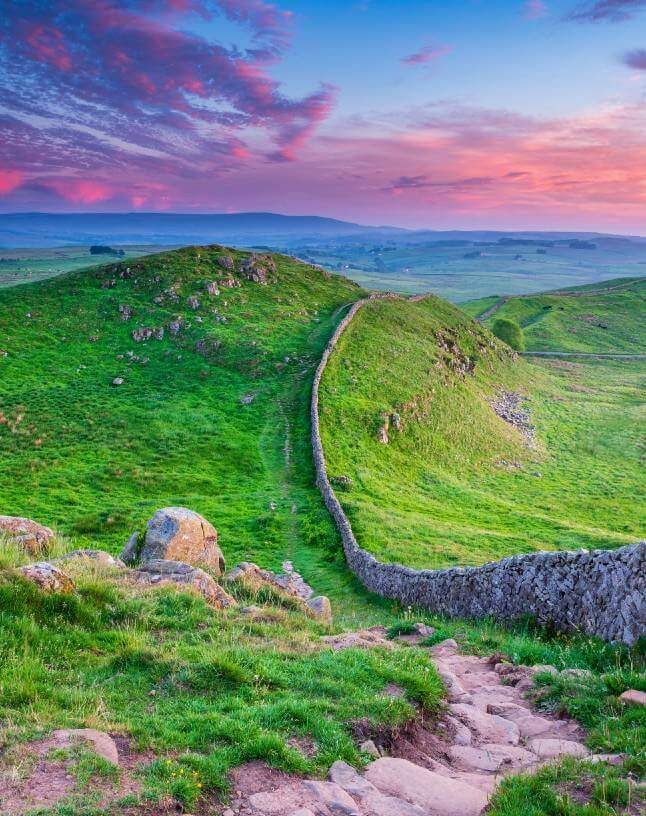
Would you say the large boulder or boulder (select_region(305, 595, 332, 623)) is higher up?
the large boulder

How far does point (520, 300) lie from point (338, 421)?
117310 millimetres

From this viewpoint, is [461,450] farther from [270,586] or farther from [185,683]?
[185,683]

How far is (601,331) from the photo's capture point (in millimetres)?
120312

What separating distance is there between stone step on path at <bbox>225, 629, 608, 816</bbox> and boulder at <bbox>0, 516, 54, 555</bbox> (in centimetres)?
1143

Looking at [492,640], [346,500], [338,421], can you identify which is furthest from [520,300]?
[492,640]

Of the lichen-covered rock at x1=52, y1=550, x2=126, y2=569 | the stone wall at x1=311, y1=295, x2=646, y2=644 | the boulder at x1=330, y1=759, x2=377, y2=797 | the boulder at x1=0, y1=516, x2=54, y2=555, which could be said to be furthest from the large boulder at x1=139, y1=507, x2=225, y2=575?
the boulder at x1=330, y1=759, x2=377, y2=797

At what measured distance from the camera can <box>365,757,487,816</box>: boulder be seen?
22.1 feet

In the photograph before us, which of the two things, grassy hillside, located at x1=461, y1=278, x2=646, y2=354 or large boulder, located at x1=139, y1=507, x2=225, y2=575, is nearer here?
large boulder, located at x1=139, y1=507, x2=225, y2=575

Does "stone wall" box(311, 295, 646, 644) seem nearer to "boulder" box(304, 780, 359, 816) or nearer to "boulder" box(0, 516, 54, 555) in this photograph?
"boulder" box(304, 780, 359, 816)

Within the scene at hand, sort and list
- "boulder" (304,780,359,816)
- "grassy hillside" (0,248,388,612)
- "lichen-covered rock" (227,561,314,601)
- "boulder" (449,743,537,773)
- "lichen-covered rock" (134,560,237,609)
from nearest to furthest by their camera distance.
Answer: "boulder" (304,780,359,816), "boulder" (449,743,537,773), "lichen-covered rock" (134,560,237,609), "lichen-covered rock" (227,561,314,601), "grassy hillside" (0,248,388,612)

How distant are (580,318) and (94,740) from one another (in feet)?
457

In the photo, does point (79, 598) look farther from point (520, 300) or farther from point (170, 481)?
point (520, 300)

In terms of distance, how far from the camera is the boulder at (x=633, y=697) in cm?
864

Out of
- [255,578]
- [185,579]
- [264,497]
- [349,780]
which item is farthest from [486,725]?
[264,497]
